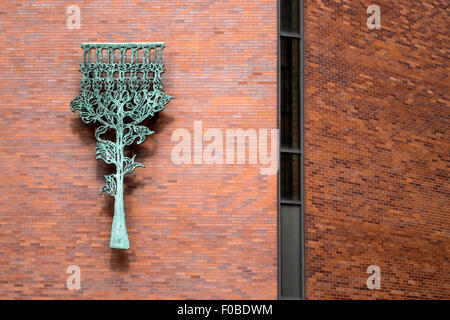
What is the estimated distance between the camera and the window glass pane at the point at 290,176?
16.2m

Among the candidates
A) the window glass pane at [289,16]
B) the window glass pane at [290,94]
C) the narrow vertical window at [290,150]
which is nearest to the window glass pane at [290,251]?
the narrow vertical window at [290,150]

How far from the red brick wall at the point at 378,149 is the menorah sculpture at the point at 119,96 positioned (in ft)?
10.5

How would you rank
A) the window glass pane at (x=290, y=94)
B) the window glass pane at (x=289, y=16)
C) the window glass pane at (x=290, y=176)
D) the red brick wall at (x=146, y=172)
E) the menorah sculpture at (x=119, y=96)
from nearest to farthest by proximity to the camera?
the red brick wall at (x=146, y=172) → the menorah sculpture at (x=119, y=96) → the window glass pane at (x=290, y=176) → the window glass pane at (x=290, y=94) → the window glass pane at (x=289, y=16)

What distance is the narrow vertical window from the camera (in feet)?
52.4

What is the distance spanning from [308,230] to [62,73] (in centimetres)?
590

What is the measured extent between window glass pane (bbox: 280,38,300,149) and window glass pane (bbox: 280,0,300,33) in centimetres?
26

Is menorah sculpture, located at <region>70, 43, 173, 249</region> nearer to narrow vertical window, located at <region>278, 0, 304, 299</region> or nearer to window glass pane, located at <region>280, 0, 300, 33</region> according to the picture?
narrow vertical window, located at <region>278, 0, 304, 299</region>

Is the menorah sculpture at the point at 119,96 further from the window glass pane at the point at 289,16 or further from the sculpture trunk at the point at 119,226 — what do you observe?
the window glass pane at the point at 289,16

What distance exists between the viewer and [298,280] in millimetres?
16000

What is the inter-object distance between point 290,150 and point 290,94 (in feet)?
3.87

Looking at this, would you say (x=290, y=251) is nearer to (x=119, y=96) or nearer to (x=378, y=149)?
(x=378, y=149)

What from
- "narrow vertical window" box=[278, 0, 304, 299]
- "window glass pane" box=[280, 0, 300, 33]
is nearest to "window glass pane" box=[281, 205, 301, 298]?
"narrow vertical window" box=[278, 0, 304, 299]

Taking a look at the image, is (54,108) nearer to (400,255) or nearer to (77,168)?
(77,168)
